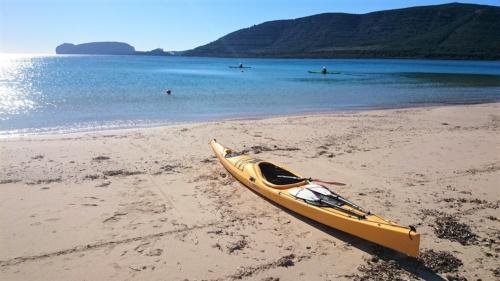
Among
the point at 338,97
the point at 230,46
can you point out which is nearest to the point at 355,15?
the point at 230,46

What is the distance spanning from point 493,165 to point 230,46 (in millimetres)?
168760

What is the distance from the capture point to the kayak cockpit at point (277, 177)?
694 centimetres

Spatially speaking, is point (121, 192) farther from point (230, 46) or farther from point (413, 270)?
point (230, 46)

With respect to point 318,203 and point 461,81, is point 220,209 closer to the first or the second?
point 318,203

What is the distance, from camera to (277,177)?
764 centimetres

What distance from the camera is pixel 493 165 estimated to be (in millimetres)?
9164

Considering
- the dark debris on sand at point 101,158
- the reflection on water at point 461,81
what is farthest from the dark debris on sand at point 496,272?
the reflection on water at point 461,81

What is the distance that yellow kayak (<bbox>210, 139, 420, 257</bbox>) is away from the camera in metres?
4.98

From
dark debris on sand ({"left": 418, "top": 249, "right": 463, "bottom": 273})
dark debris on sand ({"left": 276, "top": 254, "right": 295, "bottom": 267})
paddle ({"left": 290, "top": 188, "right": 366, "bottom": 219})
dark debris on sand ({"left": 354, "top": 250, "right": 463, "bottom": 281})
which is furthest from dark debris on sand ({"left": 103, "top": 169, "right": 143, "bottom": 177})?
dark debris on sand ({"left": 418, "top": 249, "right": 463, "bottom": 273})

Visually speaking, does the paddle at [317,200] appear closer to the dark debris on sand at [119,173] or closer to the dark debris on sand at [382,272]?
the dark debris on sand at [382,272]

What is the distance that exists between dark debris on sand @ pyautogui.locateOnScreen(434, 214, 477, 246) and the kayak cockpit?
2.17 m

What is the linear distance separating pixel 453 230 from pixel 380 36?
149 m

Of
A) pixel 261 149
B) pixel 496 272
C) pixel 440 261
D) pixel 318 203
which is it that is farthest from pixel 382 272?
pixel 261 149

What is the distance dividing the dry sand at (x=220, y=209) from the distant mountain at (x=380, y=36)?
109 m
